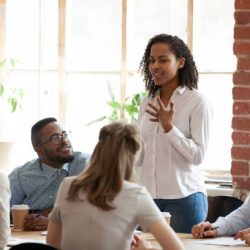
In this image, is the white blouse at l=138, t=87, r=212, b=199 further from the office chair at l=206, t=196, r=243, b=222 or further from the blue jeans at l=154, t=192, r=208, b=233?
the office chair at l=206, t=196, r=243, b=222

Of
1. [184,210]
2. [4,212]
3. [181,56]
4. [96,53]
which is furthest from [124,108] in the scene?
[4,212]

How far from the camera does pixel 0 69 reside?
606 cm

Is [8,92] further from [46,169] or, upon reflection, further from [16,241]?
[16,241]

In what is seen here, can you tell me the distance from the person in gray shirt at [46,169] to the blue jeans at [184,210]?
1.86ft

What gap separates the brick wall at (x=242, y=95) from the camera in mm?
4836

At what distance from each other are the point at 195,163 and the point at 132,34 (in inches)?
82.4

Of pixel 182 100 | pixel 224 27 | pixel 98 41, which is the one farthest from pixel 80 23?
pixel 182 100

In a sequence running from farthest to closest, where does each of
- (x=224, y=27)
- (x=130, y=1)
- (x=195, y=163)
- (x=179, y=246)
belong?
(x=130, y=1)
(x=224, y=27)
(x=195, y=163)
(x=179, y=246)

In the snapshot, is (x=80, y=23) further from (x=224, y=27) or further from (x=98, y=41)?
(x=224, y=27)

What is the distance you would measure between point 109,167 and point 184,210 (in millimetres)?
1276

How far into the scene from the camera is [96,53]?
5.84 meters

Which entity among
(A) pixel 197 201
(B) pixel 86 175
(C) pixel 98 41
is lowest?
(A) pixel 197 201

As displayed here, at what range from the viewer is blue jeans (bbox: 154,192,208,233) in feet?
12.5

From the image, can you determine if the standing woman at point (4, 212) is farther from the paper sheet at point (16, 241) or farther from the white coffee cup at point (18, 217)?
the white coffee cup at point (18, 217)
